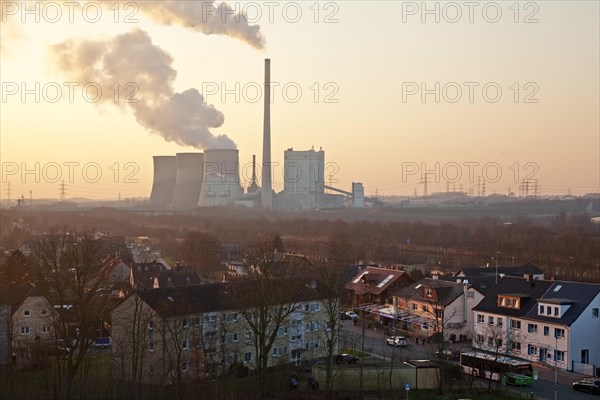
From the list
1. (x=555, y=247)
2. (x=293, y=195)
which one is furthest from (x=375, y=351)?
(x=293, y=195)

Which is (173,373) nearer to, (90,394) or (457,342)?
(90,394)

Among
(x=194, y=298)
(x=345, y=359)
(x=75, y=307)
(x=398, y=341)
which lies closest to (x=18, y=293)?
(x=75, y=307)

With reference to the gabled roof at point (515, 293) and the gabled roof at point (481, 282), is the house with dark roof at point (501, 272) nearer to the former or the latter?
the gabled roof at point (481, 282)

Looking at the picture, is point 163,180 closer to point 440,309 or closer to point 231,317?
point 440,309

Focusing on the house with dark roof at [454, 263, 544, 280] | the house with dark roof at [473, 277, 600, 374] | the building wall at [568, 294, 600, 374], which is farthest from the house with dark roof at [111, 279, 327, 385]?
the house with dark roof at [454, 263, 544, 280]

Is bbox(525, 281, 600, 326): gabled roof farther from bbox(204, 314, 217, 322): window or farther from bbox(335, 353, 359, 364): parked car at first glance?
bbox(204, 314, 217, 322): window
